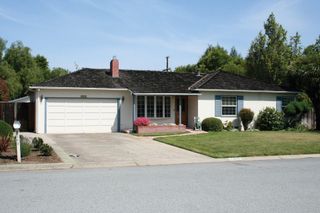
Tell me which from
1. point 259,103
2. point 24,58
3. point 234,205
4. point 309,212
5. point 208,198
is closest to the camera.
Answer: point 309,212

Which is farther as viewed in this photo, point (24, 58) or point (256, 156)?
point (24, 58)

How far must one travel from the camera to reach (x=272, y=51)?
39.1m

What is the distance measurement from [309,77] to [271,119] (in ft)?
14.1

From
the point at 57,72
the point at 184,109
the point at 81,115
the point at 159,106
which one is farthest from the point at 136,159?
the point at 57,72

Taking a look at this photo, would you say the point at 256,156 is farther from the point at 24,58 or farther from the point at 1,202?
the point at 24,58

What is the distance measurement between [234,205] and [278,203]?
85cm

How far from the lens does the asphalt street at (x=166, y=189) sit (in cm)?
714

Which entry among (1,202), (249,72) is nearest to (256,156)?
(1,202)

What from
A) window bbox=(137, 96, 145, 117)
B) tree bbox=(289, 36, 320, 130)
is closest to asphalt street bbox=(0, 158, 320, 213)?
window bbox=(137, 96, 145, 117)

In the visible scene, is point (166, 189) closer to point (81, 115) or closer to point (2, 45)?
point (81, 115)

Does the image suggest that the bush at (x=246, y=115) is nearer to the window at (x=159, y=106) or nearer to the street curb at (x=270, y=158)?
the window at (x=159, y=106)

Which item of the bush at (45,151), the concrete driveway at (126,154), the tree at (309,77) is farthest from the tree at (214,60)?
the bush at (45,151)

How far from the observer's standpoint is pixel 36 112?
2491 cm

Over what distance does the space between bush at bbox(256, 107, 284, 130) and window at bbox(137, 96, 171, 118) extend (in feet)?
22.1
